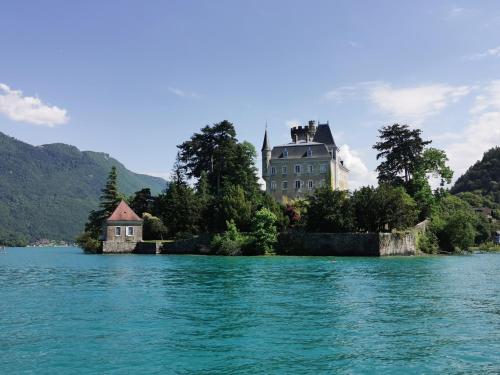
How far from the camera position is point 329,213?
186 ft

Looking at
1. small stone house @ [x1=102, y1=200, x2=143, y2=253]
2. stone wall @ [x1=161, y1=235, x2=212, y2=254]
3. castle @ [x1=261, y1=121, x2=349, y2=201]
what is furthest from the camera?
castle @ [x1=261, y1=121, x2=349, y2=201]

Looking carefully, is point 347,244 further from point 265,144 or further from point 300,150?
point 265,144

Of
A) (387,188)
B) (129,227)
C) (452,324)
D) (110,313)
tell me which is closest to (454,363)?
(452,324)

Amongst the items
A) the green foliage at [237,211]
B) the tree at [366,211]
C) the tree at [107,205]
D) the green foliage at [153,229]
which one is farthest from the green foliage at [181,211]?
the tree at [366,211]

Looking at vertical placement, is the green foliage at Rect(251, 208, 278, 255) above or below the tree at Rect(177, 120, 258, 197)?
below

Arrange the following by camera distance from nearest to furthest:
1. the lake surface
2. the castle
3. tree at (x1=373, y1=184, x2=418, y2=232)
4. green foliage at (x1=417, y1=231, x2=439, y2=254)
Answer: the lake surface → tree at (x1=373, y1=184, x2=418, y2=232) → green foliage at (x1=417, y1=231, x2=439, y2=254) → the castle

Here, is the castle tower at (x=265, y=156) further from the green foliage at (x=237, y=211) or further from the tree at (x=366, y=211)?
the tree at (x=366, y=211)

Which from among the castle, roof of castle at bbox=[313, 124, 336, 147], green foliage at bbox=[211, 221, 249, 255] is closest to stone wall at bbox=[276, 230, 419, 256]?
green foliage at bbox=[211, 221, 249, 255]

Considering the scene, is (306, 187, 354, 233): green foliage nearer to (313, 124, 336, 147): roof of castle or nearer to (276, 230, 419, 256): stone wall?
(276, 230, 419, 256): stone wall

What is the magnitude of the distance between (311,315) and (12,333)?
8.85 meters

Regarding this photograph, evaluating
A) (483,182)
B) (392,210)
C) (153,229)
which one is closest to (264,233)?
(392,210)

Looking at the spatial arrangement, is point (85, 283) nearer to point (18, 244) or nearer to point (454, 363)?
point (454, 363)

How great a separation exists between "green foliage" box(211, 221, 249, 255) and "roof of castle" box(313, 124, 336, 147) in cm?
2318

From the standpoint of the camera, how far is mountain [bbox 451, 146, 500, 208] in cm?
12900
